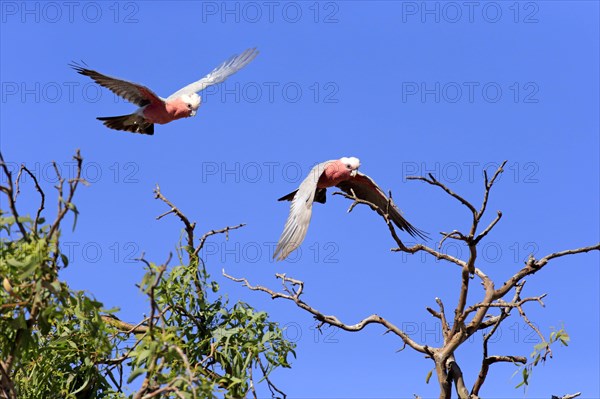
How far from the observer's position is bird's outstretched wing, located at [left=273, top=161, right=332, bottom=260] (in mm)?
5574

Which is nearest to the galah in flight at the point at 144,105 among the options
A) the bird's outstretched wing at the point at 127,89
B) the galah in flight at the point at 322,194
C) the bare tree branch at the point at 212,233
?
the bird's outstretched wing at the point at 127,89

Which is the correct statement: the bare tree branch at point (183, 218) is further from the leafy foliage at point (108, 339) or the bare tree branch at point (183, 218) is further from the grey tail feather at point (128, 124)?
the grey tail feather at point (128, 124)

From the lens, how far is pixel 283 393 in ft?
14.3

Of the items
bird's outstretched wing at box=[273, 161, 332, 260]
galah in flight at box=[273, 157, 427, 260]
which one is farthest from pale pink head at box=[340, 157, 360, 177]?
bird's outstretched wing at box=[273, 161, 332, 260]

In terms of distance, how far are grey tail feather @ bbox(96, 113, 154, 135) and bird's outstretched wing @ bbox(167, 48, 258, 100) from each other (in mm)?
611

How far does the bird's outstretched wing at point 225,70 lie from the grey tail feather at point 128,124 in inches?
24.1

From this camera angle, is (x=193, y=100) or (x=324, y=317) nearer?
(x=324, y=317)

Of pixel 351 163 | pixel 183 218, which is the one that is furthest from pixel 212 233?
pixel 351 163

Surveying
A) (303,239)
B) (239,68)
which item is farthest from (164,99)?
(303,239)

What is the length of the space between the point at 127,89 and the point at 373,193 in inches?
90.1

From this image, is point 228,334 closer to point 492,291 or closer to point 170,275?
point 170,275

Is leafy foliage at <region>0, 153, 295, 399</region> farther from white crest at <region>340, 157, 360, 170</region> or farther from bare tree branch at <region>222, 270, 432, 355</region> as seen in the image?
white crest at <region>340, 157, 360, 170</region>

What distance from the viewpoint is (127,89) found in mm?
7070

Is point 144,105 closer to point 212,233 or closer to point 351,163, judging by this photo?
point 351,163
